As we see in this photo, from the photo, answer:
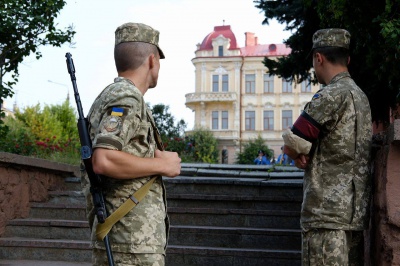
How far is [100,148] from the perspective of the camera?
2.70m

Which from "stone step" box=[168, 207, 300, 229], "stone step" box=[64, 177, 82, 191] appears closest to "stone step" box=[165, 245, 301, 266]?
"stone step" box=[168, 207, 300, 229]

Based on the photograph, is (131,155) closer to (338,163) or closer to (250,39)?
(338,163)

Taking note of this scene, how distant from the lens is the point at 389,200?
135 inches

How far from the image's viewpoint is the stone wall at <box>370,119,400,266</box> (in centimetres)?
340

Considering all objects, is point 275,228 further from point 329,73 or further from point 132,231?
point 132,231

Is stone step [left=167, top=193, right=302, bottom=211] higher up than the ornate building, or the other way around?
the ornate building

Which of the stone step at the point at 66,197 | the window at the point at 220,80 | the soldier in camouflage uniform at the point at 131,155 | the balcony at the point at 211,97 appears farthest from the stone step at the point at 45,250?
the window at the point at 220,80

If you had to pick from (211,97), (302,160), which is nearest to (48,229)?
(302,160)

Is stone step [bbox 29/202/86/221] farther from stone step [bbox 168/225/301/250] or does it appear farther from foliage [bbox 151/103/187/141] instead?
foliage [bbox 151/103/187/141]

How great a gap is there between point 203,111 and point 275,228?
156ft

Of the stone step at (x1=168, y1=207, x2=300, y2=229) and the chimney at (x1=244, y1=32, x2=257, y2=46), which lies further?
the chimney at (x1=244, y1=32, x2=257, y2=46)

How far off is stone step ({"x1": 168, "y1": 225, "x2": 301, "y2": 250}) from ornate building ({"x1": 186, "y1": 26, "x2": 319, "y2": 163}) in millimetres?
47336

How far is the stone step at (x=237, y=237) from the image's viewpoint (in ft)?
21.9

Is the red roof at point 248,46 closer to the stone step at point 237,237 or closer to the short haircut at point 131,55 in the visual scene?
the stone step at point 237,237
